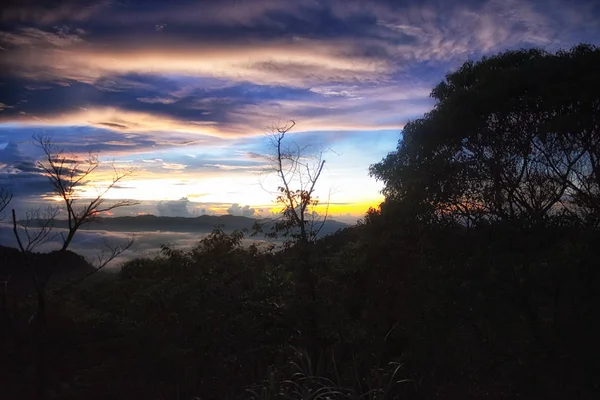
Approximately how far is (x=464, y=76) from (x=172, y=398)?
979 centimetres

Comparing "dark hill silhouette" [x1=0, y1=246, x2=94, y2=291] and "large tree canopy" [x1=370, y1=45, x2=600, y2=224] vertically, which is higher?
"large tree canopy" [x1=370, y1=45, x2=600, y2=224]

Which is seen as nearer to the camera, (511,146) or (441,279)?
(441,279)

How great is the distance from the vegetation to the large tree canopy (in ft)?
0.10

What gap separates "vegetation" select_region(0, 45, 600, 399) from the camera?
7.90 m

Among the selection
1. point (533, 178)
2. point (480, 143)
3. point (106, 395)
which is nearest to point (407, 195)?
point (480, 143)

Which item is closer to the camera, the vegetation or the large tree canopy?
the vegetation

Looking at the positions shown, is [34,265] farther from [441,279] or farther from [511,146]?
[511,146]

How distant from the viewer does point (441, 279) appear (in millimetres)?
8750

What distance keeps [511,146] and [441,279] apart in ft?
11.3

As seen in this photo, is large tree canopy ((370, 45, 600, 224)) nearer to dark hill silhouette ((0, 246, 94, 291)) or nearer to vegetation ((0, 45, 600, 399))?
vegetation ((0, 45, 600, 399))

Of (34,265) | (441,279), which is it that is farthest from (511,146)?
(34,265)

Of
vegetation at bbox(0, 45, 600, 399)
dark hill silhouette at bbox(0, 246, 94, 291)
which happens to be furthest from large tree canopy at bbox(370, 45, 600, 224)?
dark hill silhouette at bbox(0, 246, 94, 291)

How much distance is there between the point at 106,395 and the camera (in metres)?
10.9

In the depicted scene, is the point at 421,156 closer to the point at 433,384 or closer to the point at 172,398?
the point at 433,384
